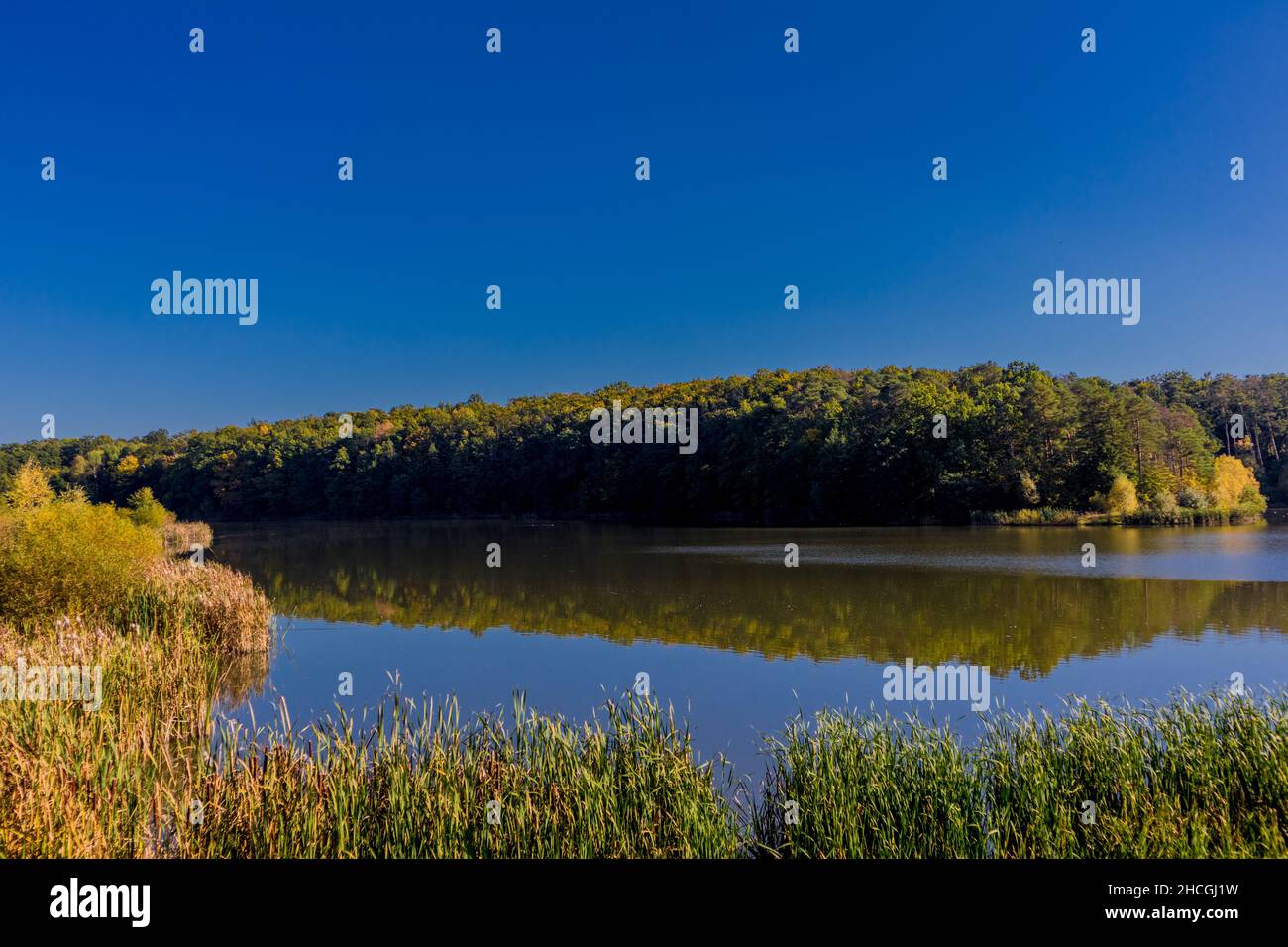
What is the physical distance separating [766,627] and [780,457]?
151ft

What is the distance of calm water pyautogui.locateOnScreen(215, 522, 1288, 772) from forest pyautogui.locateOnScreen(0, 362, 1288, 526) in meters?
8.35

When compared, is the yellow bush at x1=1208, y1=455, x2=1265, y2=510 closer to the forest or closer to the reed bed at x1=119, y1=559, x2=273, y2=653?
the forest

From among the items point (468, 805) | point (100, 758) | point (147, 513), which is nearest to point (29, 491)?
point (100, 758)

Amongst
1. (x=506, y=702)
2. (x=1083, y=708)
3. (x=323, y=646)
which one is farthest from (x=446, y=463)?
(x=1083, y=708)

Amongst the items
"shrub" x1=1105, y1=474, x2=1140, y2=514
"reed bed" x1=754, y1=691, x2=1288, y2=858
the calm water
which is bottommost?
the calm water

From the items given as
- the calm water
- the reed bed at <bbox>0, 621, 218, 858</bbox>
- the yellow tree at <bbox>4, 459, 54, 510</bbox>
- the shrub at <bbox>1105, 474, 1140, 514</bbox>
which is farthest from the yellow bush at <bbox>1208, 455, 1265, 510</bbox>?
the yellow tree at <bbox>4, 459, 54, 510</bbox>

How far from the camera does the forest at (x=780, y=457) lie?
50500mm

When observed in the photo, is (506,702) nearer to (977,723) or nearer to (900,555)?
(977,723)

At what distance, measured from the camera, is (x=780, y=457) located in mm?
62438

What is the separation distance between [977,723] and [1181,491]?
4706 cm

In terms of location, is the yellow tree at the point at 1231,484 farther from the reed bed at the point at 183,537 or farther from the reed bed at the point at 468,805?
the reed bed at the point at 183,537

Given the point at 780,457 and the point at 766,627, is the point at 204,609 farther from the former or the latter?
the point at 780,457

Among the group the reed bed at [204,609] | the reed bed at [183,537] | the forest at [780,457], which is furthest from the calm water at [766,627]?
the forest at [780,457]

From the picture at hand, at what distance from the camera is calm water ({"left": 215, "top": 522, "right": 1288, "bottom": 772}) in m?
12.1
